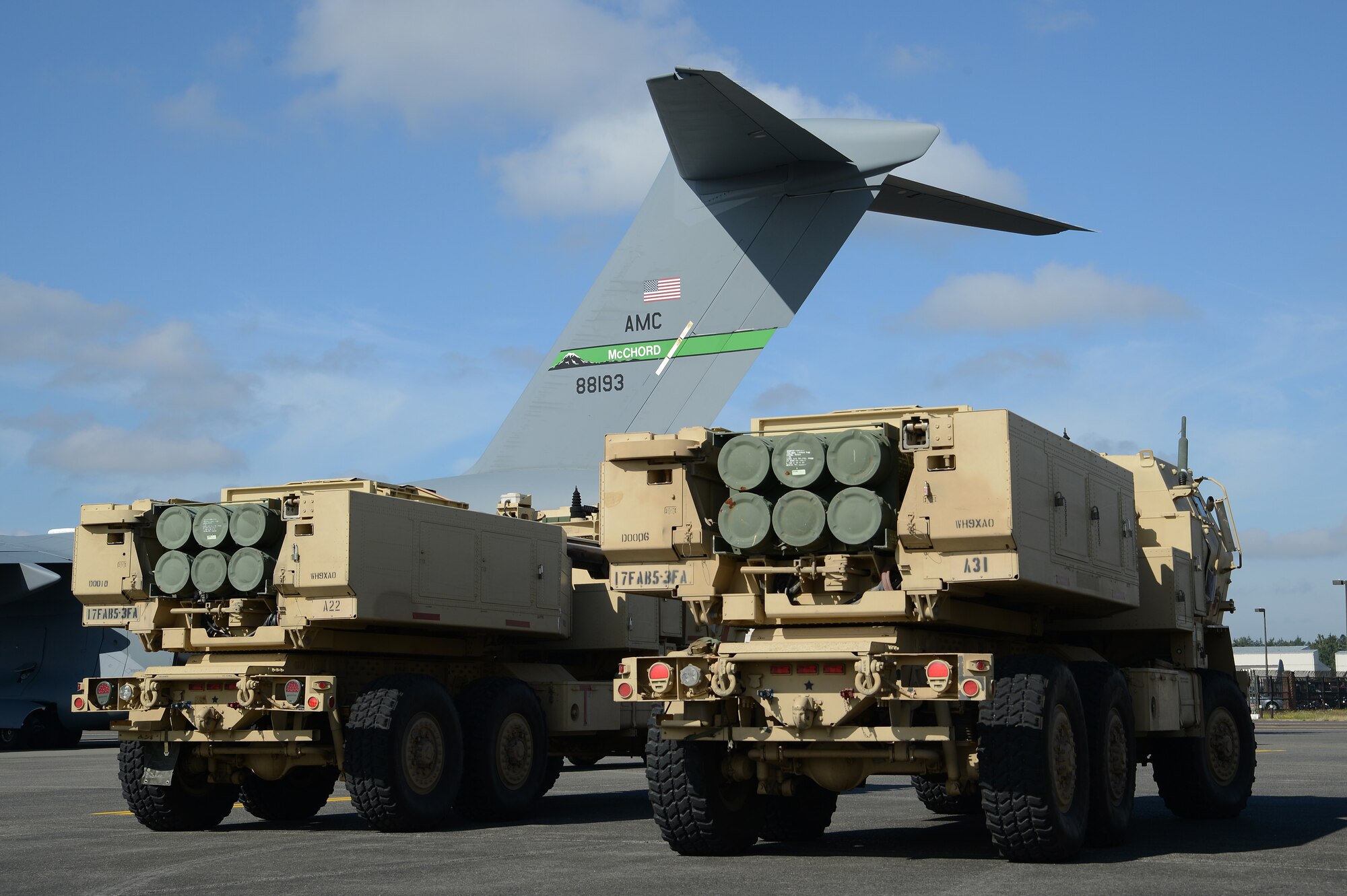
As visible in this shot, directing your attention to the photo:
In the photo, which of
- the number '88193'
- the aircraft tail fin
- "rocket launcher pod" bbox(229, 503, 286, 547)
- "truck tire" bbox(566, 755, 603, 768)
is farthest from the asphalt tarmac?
the number '88193'

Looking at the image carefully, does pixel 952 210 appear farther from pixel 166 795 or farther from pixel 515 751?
pixel 166 795

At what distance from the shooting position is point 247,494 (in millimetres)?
13227

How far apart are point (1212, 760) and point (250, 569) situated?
8.32 m

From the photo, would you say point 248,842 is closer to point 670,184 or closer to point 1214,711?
point 1214,711

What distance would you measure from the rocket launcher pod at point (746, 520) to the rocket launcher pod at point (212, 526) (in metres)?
4.71

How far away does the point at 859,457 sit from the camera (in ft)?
31.9

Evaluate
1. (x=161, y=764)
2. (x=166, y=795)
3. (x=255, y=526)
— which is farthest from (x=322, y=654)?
(x=166, y=795)

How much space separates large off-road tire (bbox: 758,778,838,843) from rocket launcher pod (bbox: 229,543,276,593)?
4.48 metres

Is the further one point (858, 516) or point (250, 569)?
point (250, 569)

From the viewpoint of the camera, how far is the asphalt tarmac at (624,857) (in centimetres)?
862

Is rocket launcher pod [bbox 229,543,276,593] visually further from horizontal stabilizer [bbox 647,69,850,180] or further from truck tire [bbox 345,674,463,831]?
horizontal stabilizer [bbox 647,69,850,180]

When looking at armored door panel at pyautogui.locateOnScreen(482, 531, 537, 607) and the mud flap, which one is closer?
the mud flap

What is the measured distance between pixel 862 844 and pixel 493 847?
269 centimetres

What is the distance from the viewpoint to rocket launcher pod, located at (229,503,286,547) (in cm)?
1234
